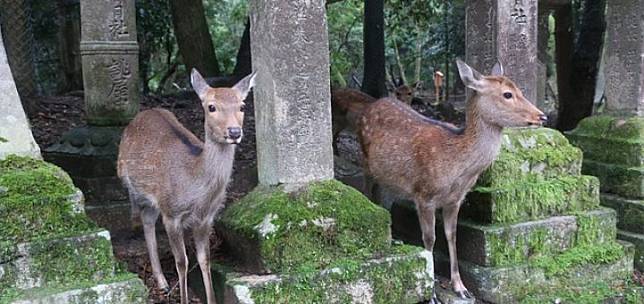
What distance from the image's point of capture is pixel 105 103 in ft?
20.5

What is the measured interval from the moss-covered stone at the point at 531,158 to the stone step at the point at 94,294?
8.84ft

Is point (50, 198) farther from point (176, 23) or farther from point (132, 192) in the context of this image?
point (176, 23)

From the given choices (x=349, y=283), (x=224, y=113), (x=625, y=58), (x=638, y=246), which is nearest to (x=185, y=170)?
(x=224, y=113)

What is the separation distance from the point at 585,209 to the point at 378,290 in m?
2.19

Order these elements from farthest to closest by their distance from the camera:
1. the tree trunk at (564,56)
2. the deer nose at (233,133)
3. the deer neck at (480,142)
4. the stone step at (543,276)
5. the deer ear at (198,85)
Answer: the tree trunk at (564,56) → the stone step at (543,276) → the deer neck at (480,142) → the deer ear at (198,85) → the deer nose at (233,133)

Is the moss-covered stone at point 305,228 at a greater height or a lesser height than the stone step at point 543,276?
greater

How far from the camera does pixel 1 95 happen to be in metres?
3.79

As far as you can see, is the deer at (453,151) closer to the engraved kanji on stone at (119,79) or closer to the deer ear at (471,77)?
the deer ear at (471,77)

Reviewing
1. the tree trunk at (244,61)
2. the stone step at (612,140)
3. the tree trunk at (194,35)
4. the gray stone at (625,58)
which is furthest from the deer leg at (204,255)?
the tree trunk at (194,35)

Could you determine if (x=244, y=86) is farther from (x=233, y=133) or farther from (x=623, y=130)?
(x=623, y=130)

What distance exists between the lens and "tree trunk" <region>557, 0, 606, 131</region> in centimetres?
970

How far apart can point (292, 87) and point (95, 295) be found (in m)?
1.66

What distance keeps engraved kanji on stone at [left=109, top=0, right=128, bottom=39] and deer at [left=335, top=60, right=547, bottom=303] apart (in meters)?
2.71

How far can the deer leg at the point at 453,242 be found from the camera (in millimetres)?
4711
